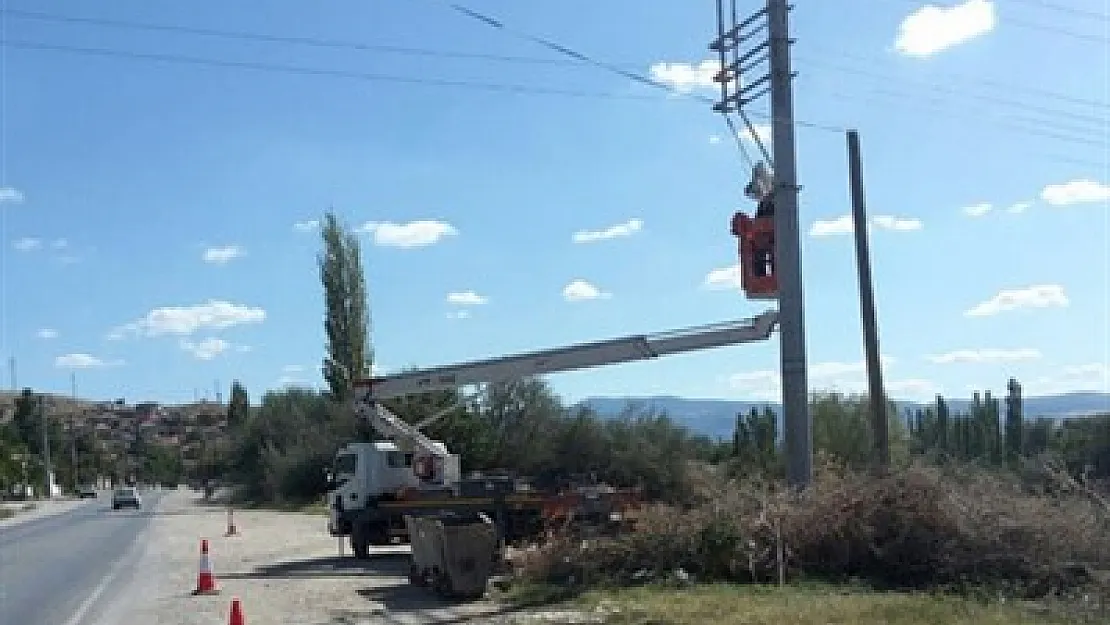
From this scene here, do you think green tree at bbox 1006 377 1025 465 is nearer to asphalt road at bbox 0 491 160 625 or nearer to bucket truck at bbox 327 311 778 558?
bucket truck at bbox 327 311 778 558

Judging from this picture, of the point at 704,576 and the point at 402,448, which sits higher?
the point at 402,448

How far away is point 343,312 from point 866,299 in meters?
A: 45.2

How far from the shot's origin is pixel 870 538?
1745cm

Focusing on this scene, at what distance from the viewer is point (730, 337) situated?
24062 mm

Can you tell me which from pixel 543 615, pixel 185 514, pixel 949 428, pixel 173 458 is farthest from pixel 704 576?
pixel 173 458

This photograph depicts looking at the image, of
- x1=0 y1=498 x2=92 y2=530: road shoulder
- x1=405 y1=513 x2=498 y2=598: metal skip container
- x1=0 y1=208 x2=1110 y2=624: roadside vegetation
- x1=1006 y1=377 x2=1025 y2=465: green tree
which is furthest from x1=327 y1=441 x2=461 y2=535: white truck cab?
x1=0 y1=498 x2=92 y2=530: road shoulder

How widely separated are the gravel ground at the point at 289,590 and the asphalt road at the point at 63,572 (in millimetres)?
495

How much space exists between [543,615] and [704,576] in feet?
10.2

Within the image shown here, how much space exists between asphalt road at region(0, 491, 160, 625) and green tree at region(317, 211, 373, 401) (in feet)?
64.3

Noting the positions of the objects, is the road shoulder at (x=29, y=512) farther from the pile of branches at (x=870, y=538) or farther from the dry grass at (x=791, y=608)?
the dry grass at (x=791, y=608)

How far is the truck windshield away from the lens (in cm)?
2894

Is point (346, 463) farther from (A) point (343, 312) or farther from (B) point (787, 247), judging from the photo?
(A) point (343, 312)

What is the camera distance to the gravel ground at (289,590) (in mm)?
16469

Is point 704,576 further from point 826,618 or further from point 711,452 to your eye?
point 711,452
